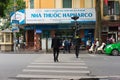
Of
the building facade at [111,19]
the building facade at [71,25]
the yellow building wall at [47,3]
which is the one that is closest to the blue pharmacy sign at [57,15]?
the building facade at [71,25]

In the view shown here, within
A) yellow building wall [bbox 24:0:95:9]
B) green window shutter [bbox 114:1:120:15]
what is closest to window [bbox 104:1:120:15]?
green window shutter [bbox 114:1:120:15]

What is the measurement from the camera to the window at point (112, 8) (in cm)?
4816

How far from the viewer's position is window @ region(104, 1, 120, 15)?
48156mm

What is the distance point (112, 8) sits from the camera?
48312 mm

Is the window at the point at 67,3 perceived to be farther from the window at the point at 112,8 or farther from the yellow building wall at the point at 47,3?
the window at the point at 112,8

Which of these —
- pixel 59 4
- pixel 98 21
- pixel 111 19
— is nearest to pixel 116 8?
pixel 111 19

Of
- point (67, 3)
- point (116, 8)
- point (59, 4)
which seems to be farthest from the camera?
point (67, 3)

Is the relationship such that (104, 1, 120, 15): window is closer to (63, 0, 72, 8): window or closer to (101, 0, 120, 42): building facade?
(101, 0, 120, 42): building facade

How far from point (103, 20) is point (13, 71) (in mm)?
29070

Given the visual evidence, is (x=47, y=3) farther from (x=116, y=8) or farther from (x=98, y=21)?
(x=116, y=8)

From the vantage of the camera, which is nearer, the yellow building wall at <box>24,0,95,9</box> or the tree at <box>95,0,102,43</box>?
the tree at <box>95,0,102,43</box>

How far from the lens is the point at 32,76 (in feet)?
60.3

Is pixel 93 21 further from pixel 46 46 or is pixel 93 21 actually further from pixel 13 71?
pixel 13 71

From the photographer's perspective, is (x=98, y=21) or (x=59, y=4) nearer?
(x=98, y=21)
